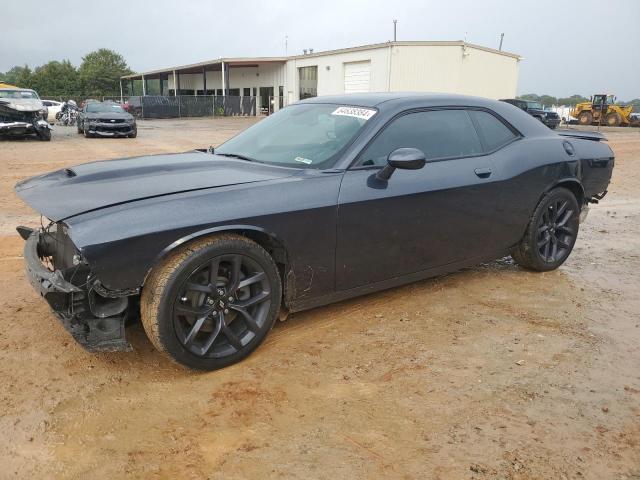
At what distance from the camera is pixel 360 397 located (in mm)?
2797

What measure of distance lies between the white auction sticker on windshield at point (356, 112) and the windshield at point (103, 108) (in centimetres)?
1866

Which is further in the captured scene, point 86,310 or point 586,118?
point 586,118

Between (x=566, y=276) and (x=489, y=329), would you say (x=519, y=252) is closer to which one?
(x=566, y=276)

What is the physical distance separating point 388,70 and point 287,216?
27.9 meters

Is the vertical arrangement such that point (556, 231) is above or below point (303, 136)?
below

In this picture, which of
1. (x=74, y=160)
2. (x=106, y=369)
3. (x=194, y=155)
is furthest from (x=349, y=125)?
(x=74, y=160)

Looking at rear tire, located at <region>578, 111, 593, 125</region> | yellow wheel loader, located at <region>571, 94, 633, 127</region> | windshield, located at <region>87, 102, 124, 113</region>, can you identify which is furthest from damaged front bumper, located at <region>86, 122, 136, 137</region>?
rear tire, located at <region>578, 111, 593, 125</region>

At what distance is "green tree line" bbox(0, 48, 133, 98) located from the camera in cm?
6825

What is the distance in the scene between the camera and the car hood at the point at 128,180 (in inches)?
113

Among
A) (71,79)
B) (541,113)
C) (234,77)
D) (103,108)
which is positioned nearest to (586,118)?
(541,113)

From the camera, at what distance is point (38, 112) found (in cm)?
1742

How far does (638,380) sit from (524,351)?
0.62 metres

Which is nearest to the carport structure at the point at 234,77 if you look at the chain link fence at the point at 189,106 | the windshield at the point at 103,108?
the chain link fence at the point at 189,106

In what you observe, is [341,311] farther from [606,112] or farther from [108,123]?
[606,112]
